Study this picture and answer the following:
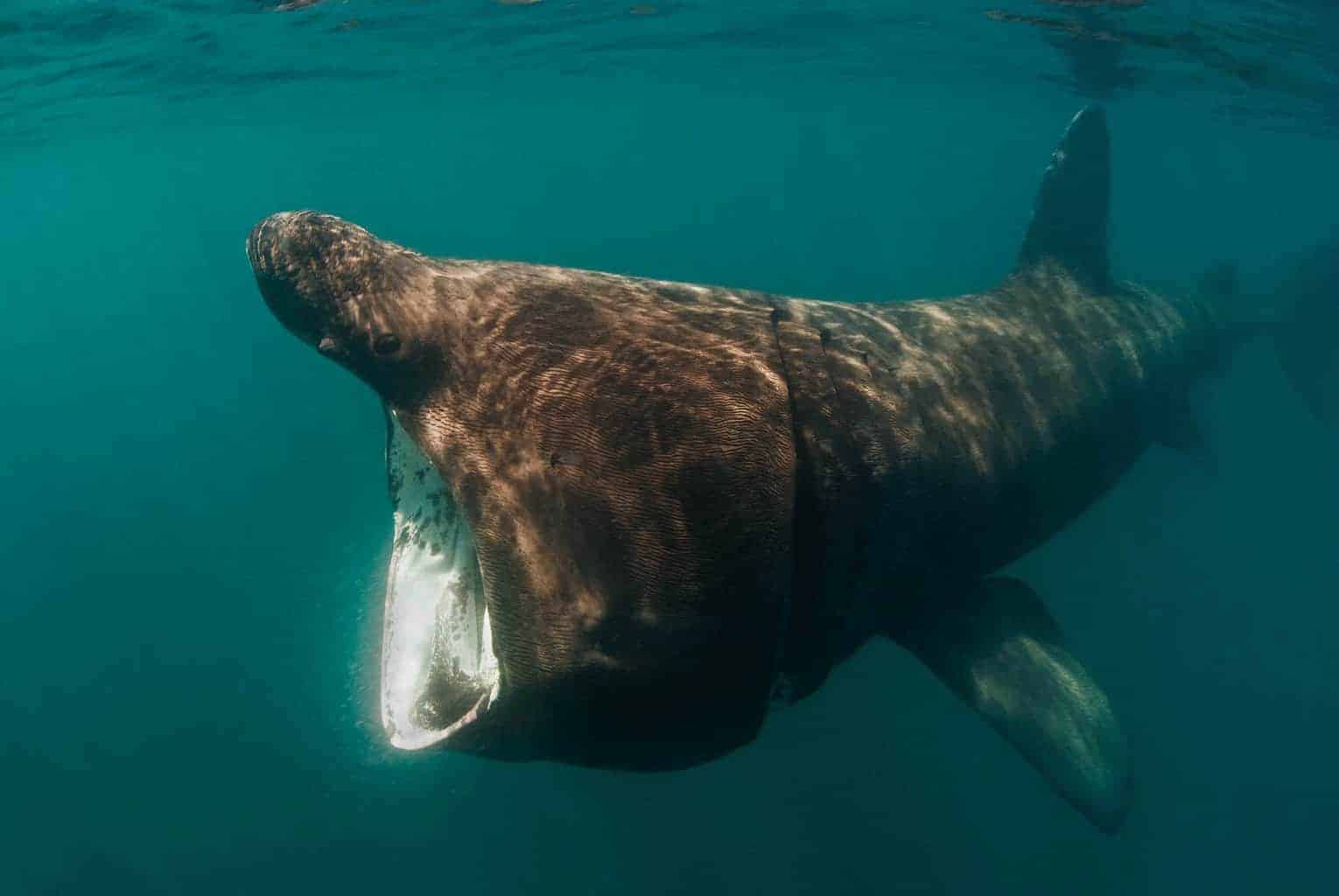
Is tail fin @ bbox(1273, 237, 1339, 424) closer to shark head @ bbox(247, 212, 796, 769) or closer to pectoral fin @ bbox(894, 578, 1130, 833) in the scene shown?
pectoral fin @ bbox(894, 578, 1130, 833)

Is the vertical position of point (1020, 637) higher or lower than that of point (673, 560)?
lower

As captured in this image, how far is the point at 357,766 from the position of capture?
49.5 ft

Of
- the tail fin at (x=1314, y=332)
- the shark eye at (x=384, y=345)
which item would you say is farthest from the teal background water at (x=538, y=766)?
the shark eye at (x=384, y=345)

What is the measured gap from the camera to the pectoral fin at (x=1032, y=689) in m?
5.19

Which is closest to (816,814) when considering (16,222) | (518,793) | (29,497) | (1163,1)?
(518,793)

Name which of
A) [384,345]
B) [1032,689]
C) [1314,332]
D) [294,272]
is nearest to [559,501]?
[384,345]

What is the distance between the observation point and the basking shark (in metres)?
2.99

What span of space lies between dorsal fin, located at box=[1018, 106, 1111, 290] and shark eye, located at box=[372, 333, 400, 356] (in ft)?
25.3

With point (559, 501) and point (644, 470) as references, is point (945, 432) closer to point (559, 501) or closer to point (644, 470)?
point (644, 470)

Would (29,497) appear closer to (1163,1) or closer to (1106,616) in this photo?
(1106,616)

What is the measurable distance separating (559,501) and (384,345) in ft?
3.81

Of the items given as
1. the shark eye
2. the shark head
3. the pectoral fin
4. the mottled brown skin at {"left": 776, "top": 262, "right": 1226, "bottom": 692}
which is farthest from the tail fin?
the shark eye

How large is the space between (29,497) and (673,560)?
134 ft

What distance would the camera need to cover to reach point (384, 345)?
338 centimetres
